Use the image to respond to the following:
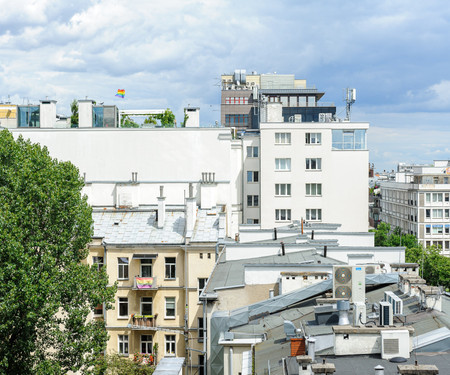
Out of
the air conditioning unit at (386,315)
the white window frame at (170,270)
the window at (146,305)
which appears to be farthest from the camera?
the white window frame at (170,270)

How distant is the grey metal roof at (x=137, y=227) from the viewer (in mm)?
46750

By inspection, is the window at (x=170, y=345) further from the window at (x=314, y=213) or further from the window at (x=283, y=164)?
the window at (x=283, y=164)

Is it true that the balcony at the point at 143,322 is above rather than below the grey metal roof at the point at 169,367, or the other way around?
below

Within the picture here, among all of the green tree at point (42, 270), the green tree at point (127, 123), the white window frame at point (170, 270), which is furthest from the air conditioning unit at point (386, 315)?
the green tree at point (127, 123)

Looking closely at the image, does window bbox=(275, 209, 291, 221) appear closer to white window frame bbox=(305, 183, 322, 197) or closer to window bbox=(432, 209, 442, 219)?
white window frame bbox=(305, 183, 322, 197)

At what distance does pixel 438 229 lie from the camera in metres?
102

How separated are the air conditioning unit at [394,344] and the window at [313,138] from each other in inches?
2012

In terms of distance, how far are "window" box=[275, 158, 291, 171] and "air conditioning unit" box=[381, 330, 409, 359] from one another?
5070 cm

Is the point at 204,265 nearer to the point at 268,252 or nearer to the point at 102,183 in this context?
the point at 268,252

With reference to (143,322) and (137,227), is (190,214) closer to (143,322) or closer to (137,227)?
(137,227)

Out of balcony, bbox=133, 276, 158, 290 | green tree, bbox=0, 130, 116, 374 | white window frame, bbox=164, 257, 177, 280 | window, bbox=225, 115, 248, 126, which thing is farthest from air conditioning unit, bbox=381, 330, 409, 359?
window, bbox=225, 115, 248, 126

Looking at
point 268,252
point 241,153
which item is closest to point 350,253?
point 268,252

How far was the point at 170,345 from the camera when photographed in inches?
1764

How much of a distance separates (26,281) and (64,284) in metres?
2.54
